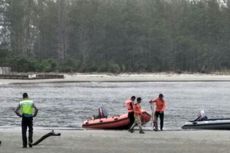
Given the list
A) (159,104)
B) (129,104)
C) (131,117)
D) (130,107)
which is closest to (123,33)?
(159,104)

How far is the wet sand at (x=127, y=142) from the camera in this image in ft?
73.3

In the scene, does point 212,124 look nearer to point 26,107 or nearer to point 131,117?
point 131,117

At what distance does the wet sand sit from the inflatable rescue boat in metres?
1.36

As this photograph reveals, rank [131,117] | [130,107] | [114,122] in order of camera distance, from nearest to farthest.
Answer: [130,107] → [131,117] → [114,122]

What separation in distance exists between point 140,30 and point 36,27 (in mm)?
24256

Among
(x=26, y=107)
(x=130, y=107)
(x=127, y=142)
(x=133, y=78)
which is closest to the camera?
(x=26, y=107)

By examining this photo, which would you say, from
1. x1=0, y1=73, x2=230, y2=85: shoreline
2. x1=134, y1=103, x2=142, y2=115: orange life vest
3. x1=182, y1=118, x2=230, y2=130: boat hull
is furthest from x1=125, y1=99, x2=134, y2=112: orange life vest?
x1=0, y1=73, x2=230, y2=85: shoreline

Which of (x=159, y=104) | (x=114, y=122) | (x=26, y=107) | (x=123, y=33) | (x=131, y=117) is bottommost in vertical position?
(x=114, y=122)

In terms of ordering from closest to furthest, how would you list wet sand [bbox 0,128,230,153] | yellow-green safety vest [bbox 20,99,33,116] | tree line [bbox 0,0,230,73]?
1. yellow-green safety vest [bbox 20,99,33,116]
2. wet sand [bbox 0,128,230,153]
3. tree line [bbox 0,0,230,73]

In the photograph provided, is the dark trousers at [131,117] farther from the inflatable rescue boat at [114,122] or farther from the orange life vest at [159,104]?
the orange life vest at [159,104]

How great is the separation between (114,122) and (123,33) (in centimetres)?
10639

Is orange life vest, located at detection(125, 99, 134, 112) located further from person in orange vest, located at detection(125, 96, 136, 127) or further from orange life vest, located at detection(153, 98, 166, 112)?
orange life vest, located at detection(153, 98, 166, 112)

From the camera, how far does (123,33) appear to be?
137125mm

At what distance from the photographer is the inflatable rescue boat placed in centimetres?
3073
